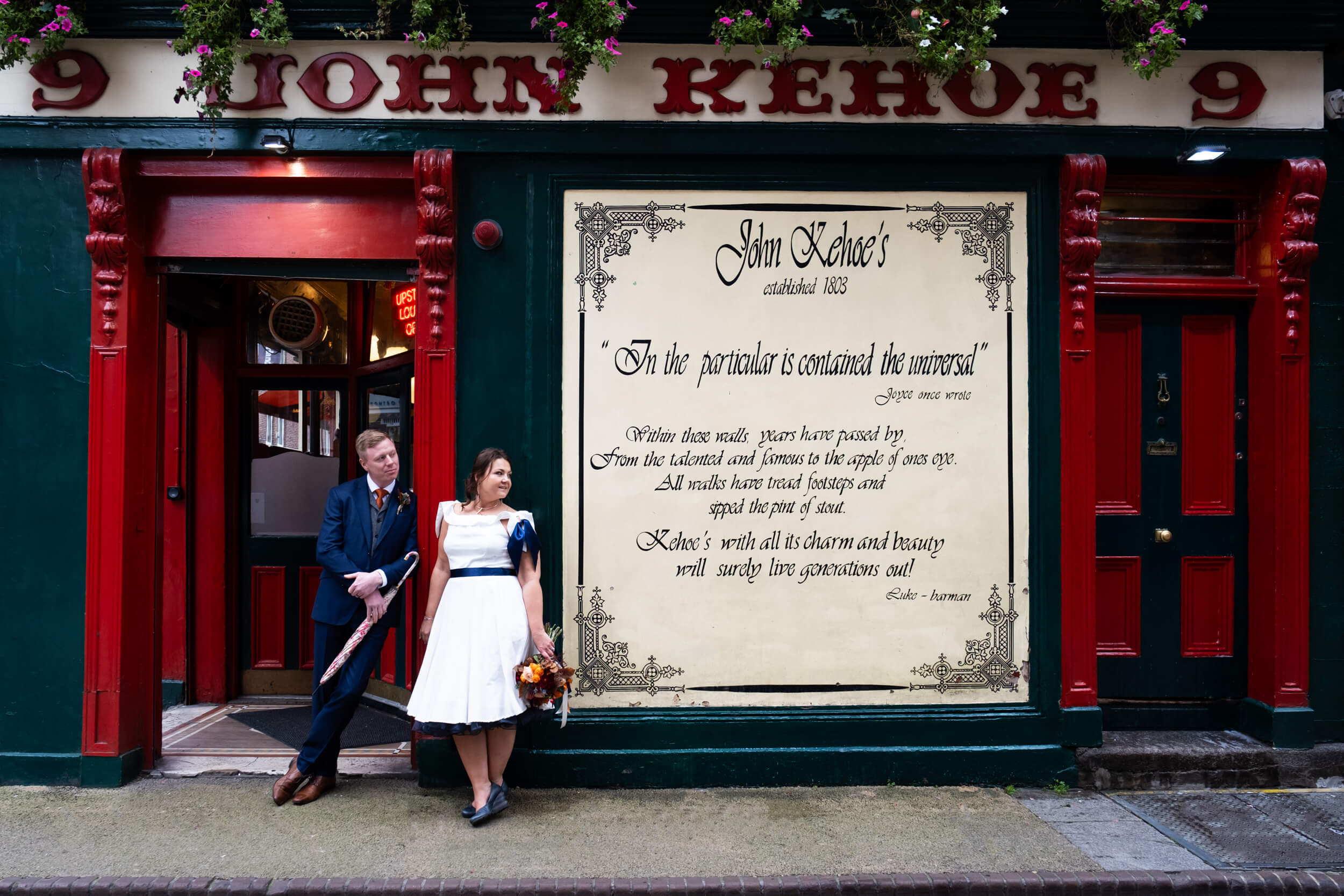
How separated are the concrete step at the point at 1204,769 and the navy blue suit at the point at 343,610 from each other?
4.24 m

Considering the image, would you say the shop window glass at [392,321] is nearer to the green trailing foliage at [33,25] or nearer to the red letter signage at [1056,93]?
the green trailing foliage at [33,25]

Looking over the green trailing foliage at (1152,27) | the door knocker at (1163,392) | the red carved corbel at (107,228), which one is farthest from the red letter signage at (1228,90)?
the red carved corbel at (107,228)

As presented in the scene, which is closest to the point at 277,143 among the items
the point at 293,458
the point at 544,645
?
Result: the point at 293,458

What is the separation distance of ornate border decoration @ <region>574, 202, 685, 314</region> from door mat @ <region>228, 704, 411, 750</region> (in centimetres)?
334

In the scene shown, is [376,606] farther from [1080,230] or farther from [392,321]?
[1080,230]

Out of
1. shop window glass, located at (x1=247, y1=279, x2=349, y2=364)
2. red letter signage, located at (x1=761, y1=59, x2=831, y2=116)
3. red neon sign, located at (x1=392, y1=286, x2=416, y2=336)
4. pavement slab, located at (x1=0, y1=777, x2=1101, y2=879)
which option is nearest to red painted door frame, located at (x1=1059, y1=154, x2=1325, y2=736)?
pavement slab, located at (x1=0, y1=777, x2=1101, y2=879)

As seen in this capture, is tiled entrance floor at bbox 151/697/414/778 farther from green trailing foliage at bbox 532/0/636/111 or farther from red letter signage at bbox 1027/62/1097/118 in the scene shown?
red letter signage at bbox 1027/62/1097/118

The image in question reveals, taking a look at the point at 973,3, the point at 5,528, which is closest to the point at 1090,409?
the point at 973,3

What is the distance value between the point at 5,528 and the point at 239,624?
2.19 m

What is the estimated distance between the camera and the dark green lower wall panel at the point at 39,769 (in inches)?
197

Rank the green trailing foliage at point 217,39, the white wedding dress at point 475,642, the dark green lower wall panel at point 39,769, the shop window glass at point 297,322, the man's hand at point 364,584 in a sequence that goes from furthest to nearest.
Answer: the shop window glass at point 297,322, the dark green lower wall panel at point 39,769, the green trailing foliage at point 217,39, the man's hand at point 364,584, the white wedding dress at point 475,642

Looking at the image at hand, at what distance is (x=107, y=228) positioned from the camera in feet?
16.5

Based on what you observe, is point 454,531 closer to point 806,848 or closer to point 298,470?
point 806,848

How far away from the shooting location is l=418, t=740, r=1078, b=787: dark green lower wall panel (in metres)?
5.04
